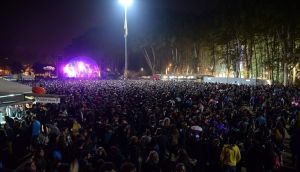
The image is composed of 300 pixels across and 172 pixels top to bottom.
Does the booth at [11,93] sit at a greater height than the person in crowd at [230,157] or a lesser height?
greater

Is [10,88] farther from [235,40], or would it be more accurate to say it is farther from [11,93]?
[235,40]

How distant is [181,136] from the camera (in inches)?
412

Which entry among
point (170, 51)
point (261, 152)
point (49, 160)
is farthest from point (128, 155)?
point (170, 51)

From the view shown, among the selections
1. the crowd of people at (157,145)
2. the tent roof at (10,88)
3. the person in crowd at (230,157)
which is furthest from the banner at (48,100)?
the person in crowd at (230,157)

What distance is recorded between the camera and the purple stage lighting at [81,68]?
106 meters

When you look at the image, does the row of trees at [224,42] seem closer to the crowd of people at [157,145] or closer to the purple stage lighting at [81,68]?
the purple stage lighting at [81,68]

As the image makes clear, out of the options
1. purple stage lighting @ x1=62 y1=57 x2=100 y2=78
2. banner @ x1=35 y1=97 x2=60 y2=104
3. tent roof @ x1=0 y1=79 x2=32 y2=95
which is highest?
purple stage lighting @ x1=62 y1=57 x2=100 y2=78

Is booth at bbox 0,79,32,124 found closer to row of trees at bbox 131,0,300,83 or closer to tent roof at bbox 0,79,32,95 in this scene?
tent roof at bbox 0,79,32,95

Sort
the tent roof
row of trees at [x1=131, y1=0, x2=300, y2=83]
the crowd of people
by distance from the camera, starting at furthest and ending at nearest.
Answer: row of trees at [x1=131, y1=0, x2=300, y2=83] < the tent roof < the crowd of people

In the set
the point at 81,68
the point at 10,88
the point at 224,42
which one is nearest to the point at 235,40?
the point at 224,42

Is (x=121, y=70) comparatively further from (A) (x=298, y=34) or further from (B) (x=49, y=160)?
(B) (x=49, y=160)

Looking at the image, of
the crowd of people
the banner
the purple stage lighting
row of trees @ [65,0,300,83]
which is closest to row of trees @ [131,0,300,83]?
row of trees @ [65,0,300,83]

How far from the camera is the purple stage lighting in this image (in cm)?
10569

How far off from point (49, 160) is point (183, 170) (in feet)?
12.6
